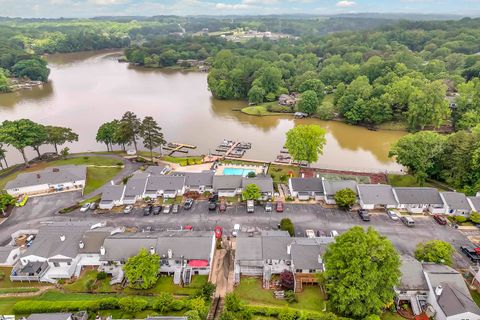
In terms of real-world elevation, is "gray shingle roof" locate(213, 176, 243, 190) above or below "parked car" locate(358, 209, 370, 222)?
above

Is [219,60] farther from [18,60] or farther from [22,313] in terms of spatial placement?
[22,313]

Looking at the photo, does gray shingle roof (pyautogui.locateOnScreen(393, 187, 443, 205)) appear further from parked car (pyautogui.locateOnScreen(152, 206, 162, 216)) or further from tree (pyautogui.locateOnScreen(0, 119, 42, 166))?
tree (pyautogui.locateOnScreen(0, 119, 42, 166))

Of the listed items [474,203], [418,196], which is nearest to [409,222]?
[418,196]

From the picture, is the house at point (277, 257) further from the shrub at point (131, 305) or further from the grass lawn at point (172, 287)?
→ the shrub at point (131, 305)

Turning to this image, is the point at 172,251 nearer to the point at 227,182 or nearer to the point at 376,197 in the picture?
the point at 227,182

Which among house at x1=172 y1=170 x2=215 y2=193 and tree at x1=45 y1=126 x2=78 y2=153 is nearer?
house at x1=172 y1=170 x2=215 y2=193

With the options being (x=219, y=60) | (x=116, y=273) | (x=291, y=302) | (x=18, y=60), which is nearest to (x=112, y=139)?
(x=116, y=273)

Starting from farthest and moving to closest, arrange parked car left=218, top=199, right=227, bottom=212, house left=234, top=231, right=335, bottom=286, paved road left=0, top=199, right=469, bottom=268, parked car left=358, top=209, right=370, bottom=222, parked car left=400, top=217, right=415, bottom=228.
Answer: parked car left=218, top=199, right=227, bottom=212 < parked car left=358, top=209, right=370, bottom=222 < parked car left=400, top=217, right=415, bottom=228 < paved road left=0, top=199, right=469, bottom=268 < house left=234, top=231, right=335, bottom=286

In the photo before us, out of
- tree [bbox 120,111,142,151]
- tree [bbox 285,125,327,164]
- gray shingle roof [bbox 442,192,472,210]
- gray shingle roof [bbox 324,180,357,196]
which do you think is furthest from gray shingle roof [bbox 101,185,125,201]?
gray shingle roof [bbox 442,192,472,210]
